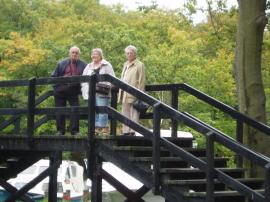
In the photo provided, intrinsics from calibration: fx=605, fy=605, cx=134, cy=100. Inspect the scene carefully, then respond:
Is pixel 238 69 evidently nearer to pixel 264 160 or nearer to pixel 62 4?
pixel 264 160

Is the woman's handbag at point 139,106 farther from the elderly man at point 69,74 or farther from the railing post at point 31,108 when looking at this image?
the railing post at point 31,108

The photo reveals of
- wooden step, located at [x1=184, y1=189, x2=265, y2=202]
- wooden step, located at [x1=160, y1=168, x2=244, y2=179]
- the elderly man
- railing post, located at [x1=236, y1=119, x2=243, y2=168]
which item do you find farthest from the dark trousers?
railing post, located at [x1=236, y1=119, x2=243, y2=168]

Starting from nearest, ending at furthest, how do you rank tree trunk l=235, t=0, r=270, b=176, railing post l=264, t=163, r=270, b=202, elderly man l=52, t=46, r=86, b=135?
railing post l=264, t=163, r=270, b=202 → elderly man l=52, t=46, r=86, b=135 → tree trunk l=235, t=0, r=270, b=176

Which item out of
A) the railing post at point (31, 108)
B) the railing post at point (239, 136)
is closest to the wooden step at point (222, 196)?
the railing post at point (239, 136)

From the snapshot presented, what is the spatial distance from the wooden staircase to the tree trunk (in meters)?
1.51

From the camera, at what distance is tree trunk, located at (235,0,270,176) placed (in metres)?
10.6

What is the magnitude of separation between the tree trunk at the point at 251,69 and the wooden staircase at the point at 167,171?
1510 mm

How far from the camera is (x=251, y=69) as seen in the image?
10.8 m

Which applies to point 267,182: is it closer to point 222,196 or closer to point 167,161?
point 222,196

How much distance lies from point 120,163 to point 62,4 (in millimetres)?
43929

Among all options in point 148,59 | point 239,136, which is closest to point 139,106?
point 239,136

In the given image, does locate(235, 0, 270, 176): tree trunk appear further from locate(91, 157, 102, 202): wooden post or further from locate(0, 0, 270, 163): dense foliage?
locate(0, 0, 270, 163): dense foliage

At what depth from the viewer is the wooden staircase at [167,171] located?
786 centimetres

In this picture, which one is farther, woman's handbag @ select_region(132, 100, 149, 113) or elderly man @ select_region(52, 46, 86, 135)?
elderly man @ select_region(52, 46, 86, 135)
